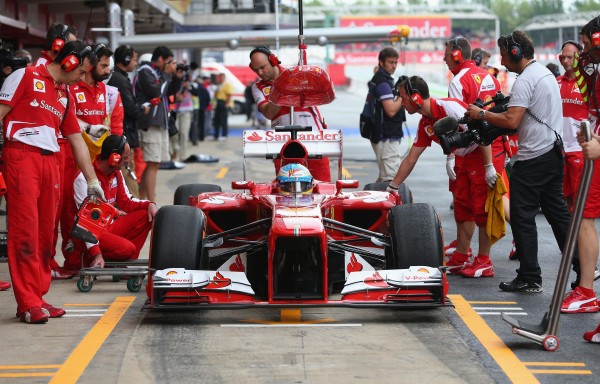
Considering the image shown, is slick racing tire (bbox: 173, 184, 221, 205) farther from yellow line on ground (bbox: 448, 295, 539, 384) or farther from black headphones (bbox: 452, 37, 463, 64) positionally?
yellow line on ground (bbox: 448, 295, 539, 384)

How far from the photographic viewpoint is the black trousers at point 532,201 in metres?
8.87

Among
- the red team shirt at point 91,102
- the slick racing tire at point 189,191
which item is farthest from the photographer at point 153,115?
the slick racing tire at point 189,191

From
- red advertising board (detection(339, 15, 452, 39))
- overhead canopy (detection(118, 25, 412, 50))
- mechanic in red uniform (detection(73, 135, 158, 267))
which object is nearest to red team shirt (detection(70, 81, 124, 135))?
mechanic in red uniform (detection(73, 135, 158, 267))

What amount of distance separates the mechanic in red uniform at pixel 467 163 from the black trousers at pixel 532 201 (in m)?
0.74

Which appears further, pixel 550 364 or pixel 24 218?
pixel 24 218

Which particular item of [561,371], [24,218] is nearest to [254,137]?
[24,218]

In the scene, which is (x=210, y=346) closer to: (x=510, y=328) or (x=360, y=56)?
(x=510, y=328)

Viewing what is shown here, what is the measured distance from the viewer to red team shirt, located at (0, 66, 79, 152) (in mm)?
7755

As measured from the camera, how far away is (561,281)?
6.72 m

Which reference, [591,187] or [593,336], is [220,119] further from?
[593,336]

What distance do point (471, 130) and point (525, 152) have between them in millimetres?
476

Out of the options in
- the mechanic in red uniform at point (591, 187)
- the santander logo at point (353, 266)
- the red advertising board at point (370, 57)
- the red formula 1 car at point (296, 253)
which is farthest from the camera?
the red advertising board at point (370, 57)

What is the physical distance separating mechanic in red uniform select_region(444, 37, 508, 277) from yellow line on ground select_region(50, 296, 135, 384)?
9.95ft

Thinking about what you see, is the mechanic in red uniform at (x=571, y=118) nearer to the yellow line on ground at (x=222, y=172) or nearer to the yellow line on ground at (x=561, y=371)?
the yellow line on ground at (x=561, y=371)
